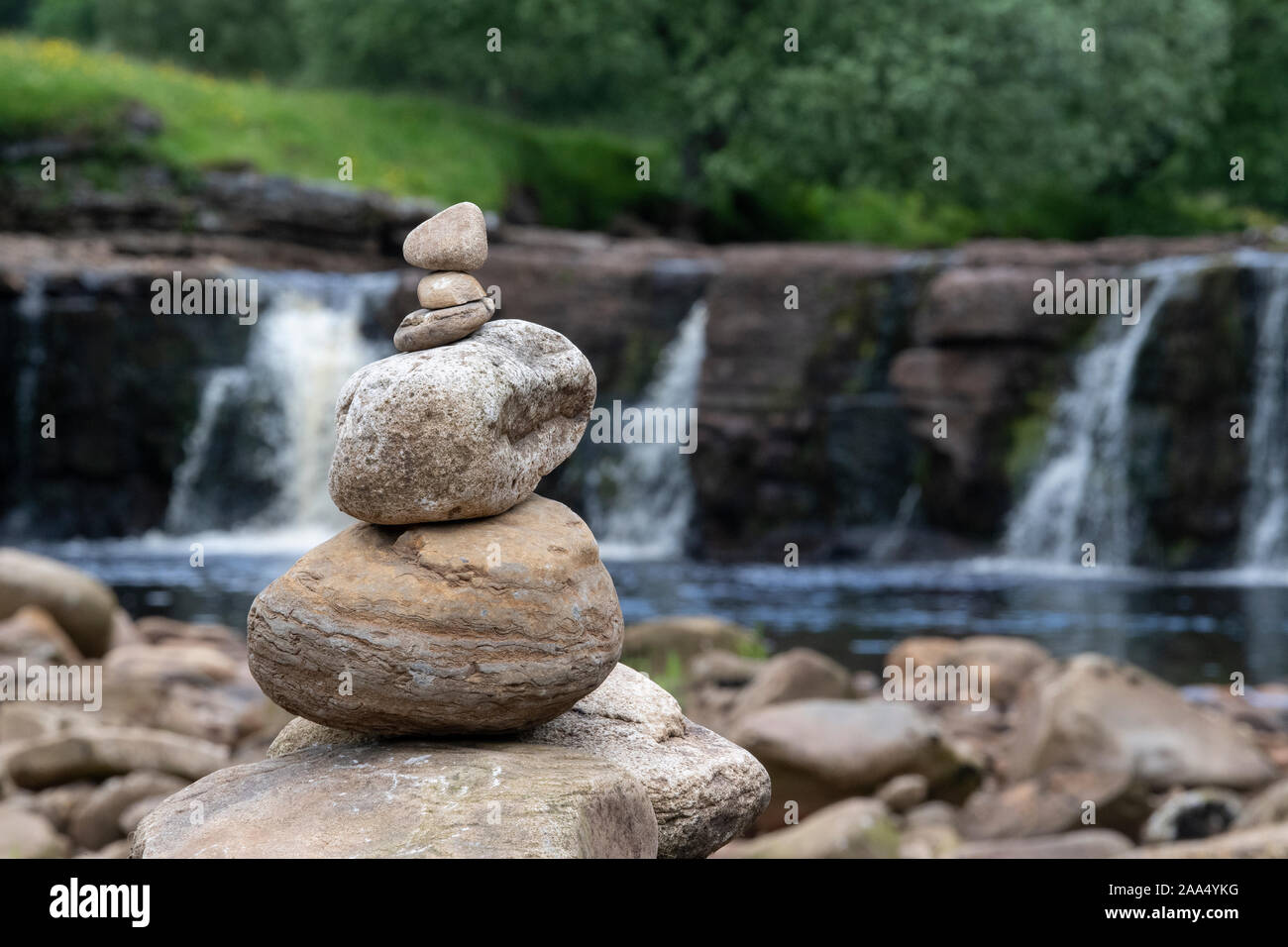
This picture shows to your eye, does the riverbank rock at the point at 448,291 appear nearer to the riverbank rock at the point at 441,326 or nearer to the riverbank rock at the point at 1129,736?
the riverbank rock at the point at 441,326

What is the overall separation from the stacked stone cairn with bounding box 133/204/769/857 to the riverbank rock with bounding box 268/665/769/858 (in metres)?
0.02

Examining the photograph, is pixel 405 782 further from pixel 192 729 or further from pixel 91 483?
pixel 91 483

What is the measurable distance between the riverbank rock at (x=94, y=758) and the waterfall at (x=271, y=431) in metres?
12.7

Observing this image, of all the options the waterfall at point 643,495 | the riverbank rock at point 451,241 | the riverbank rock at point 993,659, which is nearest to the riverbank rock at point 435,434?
the riverbank rock at point 451,241

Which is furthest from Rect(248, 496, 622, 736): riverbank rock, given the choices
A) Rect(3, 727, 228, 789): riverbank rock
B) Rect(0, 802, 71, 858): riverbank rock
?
Rect(3, 727, 228, 789): riverbank rock

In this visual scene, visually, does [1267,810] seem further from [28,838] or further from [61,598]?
[61,598]

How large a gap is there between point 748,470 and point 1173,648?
8058 mm

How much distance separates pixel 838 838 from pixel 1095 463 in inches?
548

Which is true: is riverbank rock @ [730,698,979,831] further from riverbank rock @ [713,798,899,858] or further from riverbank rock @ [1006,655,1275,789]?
riverbank rock @ [713,798,899,858]

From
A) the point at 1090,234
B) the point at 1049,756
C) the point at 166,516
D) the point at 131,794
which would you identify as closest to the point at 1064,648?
the point at 1049,756

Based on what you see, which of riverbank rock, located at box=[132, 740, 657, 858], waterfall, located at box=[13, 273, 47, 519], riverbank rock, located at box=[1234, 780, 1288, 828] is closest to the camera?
riverbank rock, located at box=[132, 740, 657, 858]

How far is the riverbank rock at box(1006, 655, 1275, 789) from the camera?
8.80m

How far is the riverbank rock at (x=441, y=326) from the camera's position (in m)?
5.17

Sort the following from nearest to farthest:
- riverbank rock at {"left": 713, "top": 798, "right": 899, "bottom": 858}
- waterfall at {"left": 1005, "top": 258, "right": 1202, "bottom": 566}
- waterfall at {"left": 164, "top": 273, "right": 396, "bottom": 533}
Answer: riverbank rock at {"left": 713, "top": 798, "right": 899, "bottom": 858} → waterfall at {"left": 1005, "top": 258, "right": 1202, "bottom": 566} → waterfall at {"left": 164, "top": 273, "right": 396, "bottom": 533}
